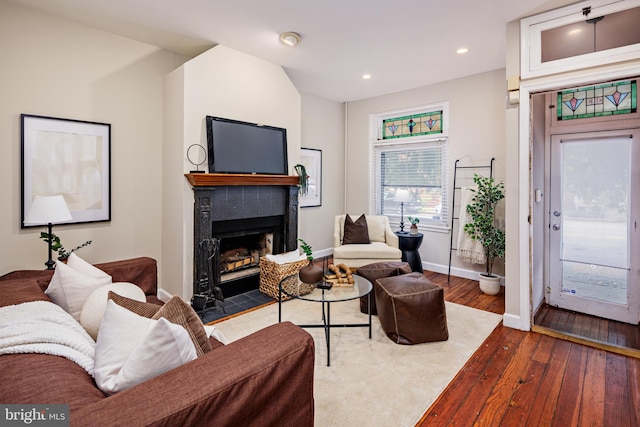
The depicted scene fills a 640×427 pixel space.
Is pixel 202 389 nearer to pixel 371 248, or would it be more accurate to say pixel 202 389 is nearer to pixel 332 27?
pixel 332 27

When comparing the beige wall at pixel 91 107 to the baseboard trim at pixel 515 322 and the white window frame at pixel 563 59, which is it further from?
the baseboard trim at pixel 515 322

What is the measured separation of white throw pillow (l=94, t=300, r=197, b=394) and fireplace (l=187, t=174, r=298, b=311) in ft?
7.53

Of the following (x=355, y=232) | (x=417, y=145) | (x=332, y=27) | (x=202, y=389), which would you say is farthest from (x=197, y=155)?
(x=417, y=145)

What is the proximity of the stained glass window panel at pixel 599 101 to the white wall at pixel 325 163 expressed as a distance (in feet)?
10.8

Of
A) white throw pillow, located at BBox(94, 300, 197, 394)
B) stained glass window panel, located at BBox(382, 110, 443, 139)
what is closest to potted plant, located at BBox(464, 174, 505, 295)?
stained glass window panel, located at BBox(382, 110, 443, 139)

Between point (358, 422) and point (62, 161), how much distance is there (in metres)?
3.32

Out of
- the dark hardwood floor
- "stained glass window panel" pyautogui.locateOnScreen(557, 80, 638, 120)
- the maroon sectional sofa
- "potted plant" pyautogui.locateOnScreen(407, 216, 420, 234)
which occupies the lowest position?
the dark hardwood floor

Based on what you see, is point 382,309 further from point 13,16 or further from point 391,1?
point 13,16

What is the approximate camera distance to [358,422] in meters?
1.82

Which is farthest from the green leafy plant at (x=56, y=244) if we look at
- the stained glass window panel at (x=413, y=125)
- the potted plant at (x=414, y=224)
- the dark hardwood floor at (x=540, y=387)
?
the stained glass window panel at (x=413, y=125)

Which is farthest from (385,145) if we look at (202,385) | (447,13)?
(202,385)

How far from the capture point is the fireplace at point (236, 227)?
3.41 m

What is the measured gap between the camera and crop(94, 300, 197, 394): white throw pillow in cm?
101

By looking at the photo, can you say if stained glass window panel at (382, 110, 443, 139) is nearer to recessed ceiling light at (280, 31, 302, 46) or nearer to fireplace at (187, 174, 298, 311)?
fireplace at (187, 174, 298, 311)
